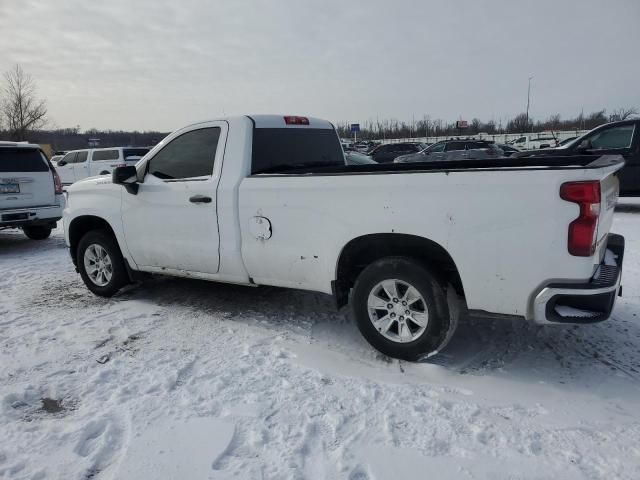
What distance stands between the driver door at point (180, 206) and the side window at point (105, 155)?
15869 mm

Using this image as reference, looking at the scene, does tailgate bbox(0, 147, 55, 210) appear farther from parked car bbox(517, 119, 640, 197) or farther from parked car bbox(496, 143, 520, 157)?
parked car bbox(496, 143, 520, 157)

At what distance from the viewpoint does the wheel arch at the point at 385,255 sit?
3518 mm

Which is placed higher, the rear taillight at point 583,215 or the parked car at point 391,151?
the parked car at point 391,151

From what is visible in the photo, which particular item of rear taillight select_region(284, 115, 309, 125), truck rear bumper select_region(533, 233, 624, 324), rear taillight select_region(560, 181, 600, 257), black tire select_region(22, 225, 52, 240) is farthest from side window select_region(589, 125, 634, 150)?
black tire select_region(22, 225, 52, 240)

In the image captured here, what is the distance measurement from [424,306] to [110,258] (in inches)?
146

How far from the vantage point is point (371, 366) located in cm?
369

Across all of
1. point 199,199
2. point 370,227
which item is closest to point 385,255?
point 370,227

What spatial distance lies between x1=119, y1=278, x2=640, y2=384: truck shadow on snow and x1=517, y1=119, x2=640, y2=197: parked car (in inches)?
252

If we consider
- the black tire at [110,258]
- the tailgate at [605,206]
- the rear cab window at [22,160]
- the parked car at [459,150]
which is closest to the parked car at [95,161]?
the rear cab window at [22,160]

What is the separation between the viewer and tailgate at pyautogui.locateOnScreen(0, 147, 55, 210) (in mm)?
8133

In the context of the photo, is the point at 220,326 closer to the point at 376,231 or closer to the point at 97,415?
the point at 97,415

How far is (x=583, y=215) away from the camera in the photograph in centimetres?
286

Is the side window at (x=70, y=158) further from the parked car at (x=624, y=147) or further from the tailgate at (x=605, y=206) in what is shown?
the tailgate at (x=605, y=206)

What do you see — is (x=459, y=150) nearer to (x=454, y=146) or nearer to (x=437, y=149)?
(x=454, y=146)
